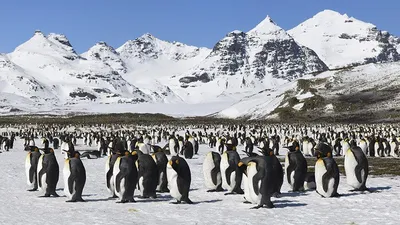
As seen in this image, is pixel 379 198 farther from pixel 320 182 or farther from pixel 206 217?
pixel 206 217

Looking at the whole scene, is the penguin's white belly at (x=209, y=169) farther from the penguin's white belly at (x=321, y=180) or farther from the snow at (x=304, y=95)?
the snow at (x=304, y=95)

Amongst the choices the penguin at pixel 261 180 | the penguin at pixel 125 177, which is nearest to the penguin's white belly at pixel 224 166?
Answer: the penguin at pixel 261 180

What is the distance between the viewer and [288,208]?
9.47m

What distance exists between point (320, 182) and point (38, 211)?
573 centimetres

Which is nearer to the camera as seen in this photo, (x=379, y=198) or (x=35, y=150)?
(x=379, y=198)

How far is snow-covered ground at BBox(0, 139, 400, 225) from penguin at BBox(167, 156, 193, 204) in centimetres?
26

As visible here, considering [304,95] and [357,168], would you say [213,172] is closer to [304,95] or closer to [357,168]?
[357,168]

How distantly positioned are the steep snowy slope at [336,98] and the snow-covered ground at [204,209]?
60802 millimetres

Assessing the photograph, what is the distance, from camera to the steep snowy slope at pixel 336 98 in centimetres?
7538

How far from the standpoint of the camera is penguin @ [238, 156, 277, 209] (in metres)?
9.30

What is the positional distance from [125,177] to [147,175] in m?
0.72

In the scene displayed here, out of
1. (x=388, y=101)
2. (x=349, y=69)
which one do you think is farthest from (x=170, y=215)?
(x=349, y=69)

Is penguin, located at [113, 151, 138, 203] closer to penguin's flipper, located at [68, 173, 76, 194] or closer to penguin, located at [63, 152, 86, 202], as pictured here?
penguin, located at [63, 152, 86, 202]

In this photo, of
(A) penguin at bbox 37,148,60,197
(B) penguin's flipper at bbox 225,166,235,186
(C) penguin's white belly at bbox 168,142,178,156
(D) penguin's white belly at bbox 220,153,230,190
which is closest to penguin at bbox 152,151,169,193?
(D) penguin's white belly at bbox 220,153,230,190
